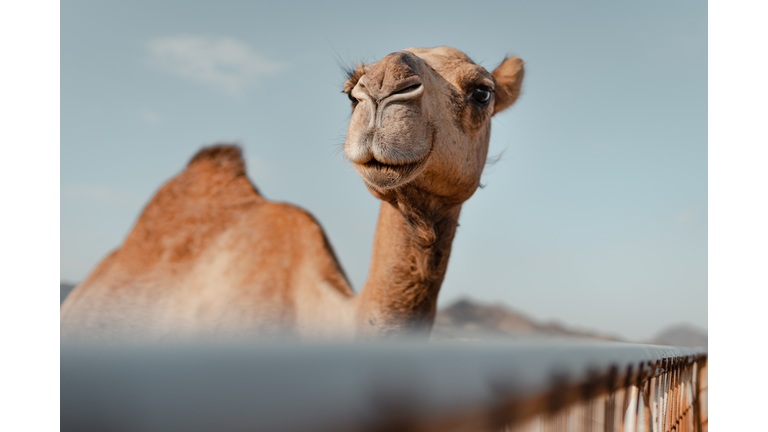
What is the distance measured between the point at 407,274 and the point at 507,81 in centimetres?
76

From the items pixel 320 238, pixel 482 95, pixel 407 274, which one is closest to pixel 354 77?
pixel 482 95

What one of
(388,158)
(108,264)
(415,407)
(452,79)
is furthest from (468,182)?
(108,264)

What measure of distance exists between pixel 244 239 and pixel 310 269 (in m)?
0.36

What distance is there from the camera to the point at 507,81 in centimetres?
173

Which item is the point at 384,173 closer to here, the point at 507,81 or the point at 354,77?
the point at 354,77

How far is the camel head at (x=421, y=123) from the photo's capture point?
3.38ft

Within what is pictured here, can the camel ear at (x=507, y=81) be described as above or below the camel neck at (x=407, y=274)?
above

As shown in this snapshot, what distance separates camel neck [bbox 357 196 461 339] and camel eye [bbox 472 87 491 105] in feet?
0.94

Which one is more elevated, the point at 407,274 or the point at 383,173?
the point at 383,173

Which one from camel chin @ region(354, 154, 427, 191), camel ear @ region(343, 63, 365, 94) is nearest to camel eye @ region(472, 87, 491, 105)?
camel ear @ region(343, 63, 365, 94)

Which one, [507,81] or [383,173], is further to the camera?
[507,81]

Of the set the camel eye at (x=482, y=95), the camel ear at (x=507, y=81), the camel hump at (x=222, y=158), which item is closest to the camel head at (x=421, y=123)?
the camel eye at (x=482, y=95)

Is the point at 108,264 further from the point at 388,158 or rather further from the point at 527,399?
the point at 527,399

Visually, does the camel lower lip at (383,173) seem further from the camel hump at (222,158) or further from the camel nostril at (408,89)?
the camel hump at (222,158)
